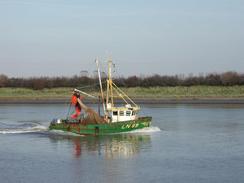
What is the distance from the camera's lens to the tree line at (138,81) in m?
106

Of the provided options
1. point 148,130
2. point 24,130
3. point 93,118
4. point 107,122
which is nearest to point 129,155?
point 107,122

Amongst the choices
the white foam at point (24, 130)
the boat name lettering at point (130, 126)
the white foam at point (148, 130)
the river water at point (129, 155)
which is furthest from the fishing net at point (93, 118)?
the white foam at point (24, 130)

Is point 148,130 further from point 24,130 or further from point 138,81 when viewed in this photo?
point 138,81

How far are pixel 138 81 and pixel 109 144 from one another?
7466 centimetres

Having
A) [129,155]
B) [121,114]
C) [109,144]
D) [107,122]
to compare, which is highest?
[121,114]

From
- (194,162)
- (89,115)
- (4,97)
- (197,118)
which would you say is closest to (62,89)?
(4,97)

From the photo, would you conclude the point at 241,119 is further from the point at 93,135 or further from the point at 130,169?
the point at 130,169

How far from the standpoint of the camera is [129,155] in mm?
33531

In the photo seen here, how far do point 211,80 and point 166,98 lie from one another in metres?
15.0

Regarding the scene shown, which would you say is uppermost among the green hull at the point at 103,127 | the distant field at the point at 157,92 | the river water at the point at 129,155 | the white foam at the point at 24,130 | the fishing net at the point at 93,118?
the distant field at the point at 157,92

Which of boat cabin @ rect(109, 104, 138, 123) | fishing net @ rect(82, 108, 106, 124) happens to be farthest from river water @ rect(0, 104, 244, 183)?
fishing net @ rect(82, 108, 106, 124)

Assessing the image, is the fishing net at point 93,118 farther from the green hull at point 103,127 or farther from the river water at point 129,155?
the river water at point 129,155

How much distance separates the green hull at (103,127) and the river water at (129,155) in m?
0.58

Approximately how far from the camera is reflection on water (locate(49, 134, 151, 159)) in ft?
113
